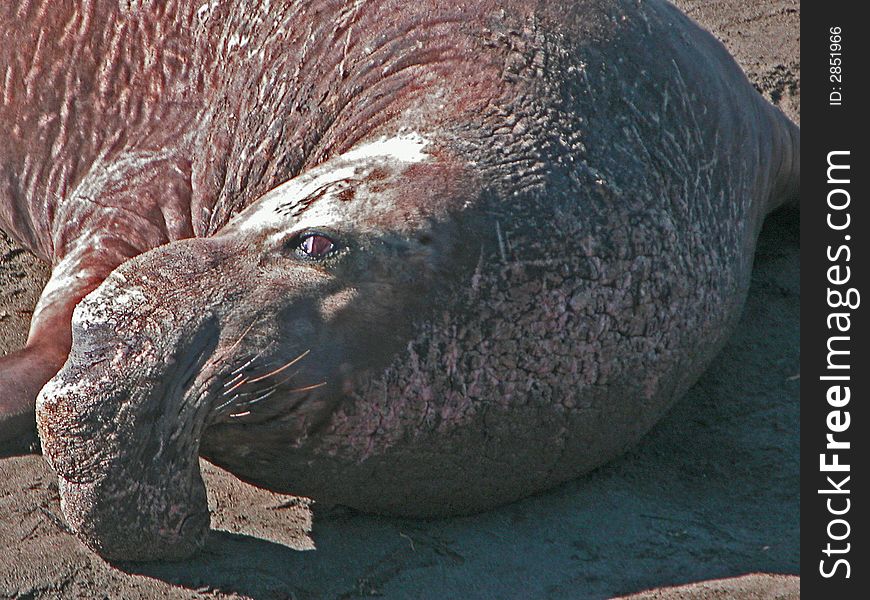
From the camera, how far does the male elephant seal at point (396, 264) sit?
115 inches

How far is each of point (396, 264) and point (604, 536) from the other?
102 cm

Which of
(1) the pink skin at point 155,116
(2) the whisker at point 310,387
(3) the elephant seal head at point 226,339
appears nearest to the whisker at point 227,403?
(3) the elephant seal head at point 226,339

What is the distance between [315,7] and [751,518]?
205 cm

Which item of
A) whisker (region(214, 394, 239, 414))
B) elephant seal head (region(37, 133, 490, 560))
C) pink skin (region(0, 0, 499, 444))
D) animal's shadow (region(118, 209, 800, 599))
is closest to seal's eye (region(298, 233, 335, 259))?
elephant seal head (region(37, 133, 490, 560))

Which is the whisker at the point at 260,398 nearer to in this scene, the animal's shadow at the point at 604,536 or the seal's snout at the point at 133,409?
the seal's snout at the point at 133,409

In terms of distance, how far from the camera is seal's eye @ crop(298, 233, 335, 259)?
9.75 feet

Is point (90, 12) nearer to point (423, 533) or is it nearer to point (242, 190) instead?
point (242, 190)

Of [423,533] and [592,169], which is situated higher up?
[592,169]

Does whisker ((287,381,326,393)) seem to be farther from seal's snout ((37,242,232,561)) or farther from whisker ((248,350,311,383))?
seal's snout ((37,242,232,561))

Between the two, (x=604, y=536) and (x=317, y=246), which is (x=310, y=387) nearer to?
(x=317, y=246)

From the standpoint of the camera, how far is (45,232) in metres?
4.59

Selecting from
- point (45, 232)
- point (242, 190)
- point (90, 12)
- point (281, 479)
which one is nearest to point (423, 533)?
point (281, 479)

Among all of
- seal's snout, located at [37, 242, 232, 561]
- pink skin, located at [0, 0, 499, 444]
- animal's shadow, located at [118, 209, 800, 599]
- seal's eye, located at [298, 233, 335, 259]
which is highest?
pink skin, located at [0, 0, 499, 444]

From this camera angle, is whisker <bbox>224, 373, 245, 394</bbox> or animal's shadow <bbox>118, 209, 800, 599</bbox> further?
animal's shadow <bbox>118, 209, 800, 599</bbox>
